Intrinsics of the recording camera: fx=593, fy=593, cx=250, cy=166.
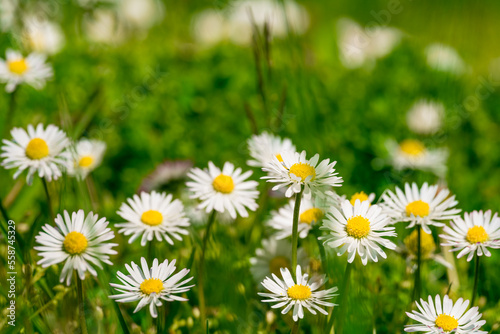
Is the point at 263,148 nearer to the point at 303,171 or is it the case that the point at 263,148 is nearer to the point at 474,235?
the point at 303,171

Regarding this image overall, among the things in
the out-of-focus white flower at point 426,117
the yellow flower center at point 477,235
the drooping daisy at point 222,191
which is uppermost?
the out-of-focus white flower at point 426,117

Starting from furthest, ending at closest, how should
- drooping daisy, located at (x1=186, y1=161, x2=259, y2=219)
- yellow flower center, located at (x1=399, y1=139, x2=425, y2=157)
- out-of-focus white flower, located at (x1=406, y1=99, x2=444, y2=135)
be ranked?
1. out-of-focus white flower, located at (x1=406, y1=99, x2=444, y2=135)
2. yellow flower center, located at (x1=399, y1=139, x2=425, y2=157)
3. drooping daisy, located at (x1=186, y1=161, x2=259, y2=219)

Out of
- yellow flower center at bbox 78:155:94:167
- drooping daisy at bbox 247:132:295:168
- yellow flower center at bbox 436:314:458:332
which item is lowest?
yellow flower center at bbox 436:314:458:332

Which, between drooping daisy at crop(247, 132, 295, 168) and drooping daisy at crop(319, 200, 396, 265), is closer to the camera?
drooping daisy at crop(319, 200, 396, 265)

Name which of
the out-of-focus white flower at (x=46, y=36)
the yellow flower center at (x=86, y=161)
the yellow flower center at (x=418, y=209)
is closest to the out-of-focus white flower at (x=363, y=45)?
the out-of-focus white flower at (x=46, y=36)

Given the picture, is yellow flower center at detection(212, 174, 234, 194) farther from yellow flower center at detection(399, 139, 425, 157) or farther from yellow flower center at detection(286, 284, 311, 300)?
yellow flower center at detection(399, 139, 425, 157)

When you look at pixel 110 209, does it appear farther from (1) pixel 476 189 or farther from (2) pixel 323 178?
(1) pixel 476 189

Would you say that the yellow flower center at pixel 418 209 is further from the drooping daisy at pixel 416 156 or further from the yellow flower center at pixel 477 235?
the drooping daisy at pixel 416 156

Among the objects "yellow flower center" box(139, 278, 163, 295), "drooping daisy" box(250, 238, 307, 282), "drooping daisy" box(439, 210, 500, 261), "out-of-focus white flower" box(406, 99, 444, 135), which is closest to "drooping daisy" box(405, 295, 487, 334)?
"drooping daisy" box(439, 210, 500, 261)
